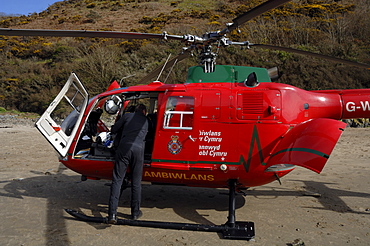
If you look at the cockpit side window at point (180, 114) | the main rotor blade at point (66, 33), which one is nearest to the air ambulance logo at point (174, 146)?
the cockpit side window at point (180, 114)

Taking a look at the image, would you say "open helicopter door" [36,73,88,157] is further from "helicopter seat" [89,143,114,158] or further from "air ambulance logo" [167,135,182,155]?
"air ambulance logo" [167,135,182,155]

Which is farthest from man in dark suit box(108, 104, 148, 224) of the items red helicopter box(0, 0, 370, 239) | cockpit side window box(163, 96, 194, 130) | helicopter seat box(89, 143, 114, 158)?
helicopter seat box(89, 143, 114, 158)

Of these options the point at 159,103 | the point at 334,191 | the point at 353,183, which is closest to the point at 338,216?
the point at 334,191

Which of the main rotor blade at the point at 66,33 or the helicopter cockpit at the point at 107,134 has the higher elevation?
the main rotor blade at the point at 66,33

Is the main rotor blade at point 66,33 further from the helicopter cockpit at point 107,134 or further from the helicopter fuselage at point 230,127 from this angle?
the helicopter cockpit at point 107,134

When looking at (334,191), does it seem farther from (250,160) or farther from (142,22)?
(142,22)

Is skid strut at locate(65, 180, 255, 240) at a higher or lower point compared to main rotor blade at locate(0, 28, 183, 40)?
lower

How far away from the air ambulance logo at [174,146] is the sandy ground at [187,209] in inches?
47.6

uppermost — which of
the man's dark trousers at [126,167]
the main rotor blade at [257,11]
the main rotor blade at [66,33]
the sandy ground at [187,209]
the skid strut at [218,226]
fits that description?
the main rotor blade at [257,11]

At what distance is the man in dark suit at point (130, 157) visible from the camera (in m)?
5.13

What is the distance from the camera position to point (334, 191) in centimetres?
706

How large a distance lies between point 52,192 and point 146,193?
2.09 metres

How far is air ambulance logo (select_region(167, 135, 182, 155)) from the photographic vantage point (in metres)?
5.35

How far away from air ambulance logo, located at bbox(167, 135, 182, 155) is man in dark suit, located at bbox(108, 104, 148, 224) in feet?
1.62
